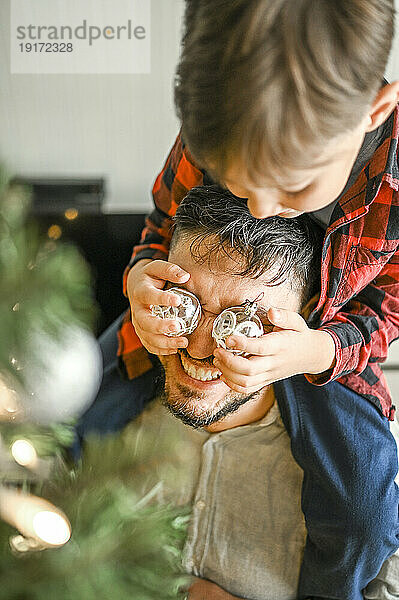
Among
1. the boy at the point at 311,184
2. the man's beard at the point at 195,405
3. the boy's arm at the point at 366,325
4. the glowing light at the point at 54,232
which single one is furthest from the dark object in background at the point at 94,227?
the boy's arm at the point at 366,325

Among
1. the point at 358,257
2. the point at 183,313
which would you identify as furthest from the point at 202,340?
the point at 358,257

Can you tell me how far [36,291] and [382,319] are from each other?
368 millimetres

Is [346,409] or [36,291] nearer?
[36,291]

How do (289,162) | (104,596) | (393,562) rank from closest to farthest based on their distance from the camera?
1. (289,162)
2. (104,596)
3. (393,562)

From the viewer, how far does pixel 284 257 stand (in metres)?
0.56

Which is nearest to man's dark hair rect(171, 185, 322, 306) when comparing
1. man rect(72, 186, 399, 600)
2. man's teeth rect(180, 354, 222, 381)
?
man rect(72, 186, 399, 600)

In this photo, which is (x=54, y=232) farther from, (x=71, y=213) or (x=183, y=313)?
(x=183, y=313)

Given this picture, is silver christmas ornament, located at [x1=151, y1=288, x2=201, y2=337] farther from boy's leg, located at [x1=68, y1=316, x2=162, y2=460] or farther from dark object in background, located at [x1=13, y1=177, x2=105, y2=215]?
dark object in background, located at [x1=13, y1=177, x2=105, y2=215]

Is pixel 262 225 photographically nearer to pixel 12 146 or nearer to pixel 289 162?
pixel 289 162

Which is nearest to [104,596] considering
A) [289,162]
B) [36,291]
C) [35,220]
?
[36,291]

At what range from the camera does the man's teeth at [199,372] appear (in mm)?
602

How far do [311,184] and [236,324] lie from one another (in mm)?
160

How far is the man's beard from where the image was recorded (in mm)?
642

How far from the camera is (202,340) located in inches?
22.1
